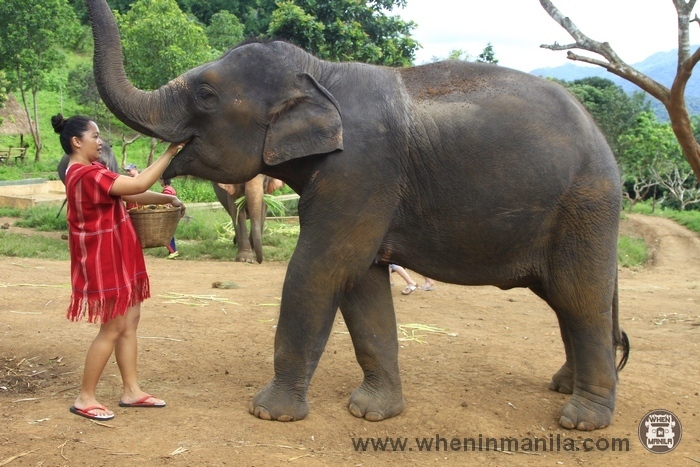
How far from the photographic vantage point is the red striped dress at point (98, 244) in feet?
13.0

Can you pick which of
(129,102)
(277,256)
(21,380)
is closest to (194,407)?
(21,380)

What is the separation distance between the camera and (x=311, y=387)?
499cm

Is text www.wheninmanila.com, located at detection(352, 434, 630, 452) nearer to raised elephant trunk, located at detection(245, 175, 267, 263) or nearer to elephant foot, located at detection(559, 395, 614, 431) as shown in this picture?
elephant foot, located at detection(559, 395, 614, 431)

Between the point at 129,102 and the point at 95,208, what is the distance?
58cm

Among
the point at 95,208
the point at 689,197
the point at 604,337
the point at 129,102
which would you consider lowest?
the point at 689,197

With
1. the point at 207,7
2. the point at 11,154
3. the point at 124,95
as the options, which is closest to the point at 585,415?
the point at 124,95

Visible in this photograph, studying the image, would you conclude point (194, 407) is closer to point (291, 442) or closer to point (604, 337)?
point (291, 442)

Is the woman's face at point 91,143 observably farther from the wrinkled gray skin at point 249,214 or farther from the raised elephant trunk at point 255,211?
the raised elephant trunk at point 255,211

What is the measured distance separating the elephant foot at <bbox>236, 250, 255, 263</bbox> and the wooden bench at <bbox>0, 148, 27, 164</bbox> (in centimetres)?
1775

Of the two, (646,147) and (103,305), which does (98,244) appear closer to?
(103,305)

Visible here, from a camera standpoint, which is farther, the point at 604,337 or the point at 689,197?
the point at 689,197

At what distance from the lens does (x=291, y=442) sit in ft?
13.0

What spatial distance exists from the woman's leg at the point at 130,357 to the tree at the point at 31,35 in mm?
21803

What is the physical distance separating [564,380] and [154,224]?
2845mm
